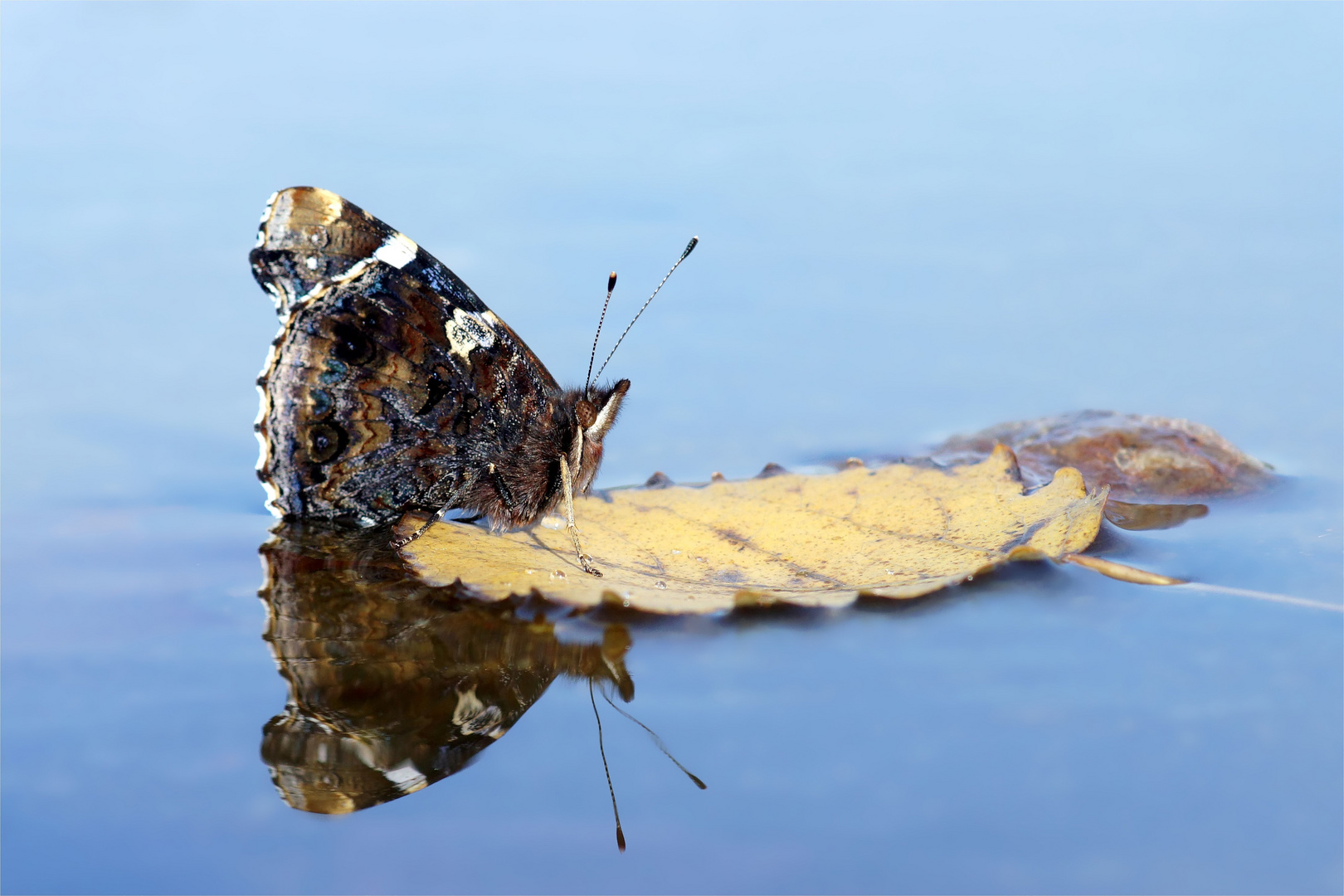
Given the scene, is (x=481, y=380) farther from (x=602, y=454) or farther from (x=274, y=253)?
(x=274, y=253)

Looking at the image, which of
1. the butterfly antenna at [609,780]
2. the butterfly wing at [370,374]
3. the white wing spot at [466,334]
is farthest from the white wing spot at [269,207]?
the butterfly antenna at [609,780]

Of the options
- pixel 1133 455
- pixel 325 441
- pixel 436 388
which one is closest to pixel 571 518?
pixel 436 388

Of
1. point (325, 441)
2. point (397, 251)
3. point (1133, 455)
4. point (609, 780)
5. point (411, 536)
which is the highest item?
point (397, 251)

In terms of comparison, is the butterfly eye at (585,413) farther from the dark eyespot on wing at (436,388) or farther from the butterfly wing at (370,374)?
the dark eyespot on wing at (436,388)

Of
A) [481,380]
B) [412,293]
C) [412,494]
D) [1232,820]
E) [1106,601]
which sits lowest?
[1232,820]

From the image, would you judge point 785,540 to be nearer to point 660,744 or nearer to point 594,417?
point 594,417

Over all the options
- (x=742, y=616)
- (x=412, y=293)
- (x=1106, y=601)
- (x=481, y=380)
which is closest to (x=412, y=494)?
(x=481, y=380)

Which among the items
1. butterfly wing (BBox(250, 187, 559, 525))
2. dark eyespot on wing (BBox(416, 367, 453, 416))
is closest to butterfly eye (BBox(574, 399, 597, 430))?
butterfly wing (BBox(250, 187, 559, 525))
